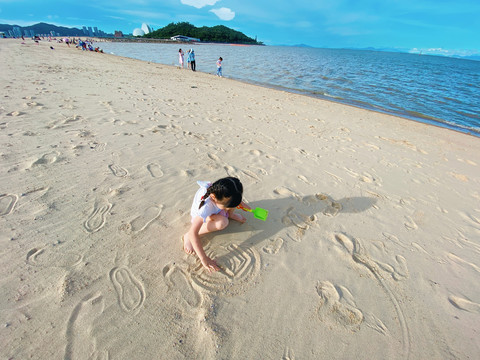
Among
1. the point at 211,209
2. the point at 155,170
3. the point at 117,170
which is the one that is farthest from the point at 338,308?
the point at 117,170

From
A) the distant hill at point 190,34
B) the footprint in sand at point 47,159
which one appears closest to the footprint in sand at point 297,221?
the footprint in sand at point 47,159

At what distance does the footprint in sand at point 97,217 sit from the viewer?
8.40 feet

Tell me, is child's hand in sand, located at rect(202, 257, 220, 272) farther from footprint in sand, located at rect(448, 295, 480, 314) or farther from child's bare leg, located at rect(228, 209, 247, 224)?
footprint in sand, located at rect(448, 295, 480, 314)

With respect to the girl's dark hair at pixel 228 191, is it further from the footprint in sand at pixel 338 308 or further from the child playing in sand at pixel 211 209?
the footprint in sand at pixel 338 308

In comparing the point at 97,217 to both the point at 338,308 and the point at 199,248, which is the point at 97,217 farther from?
the point at 338,308

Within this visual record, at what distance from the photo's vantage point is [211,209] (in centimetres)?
242

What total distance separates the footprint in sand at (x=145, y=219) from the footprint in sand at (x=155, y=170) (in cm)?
79

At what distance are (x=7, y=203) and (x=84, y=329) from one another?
2091 millimetres

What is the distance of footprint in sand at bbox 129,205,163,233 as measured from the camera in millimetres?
2649

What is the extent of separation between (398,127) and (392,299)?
7.76 metres

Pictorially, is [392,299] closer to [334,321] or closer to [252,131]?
[334,321]

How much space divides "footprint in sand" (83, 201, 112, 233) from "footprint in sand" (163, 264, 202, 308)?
101 centimetres

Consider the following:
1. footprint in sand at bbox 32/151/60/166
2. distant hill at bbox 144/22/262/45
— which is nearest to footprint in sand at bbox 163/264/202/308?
footprint in sand at bbox 32/151/60/166

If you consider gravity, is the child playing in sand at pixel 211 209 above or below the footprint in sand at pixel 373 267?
above
